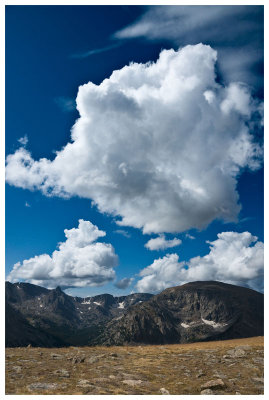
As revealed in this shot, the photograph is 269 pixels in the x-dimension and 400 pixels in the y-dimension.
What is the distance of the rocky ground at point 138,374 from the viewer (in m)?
18.9

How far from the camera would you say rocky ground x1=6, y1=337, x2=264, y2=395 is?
18.9 meters

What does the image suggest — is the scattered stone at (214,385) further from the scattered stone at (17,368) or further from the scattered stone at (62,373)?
the scattered stone at (17,368)

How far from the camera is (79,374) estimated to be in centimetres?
2256

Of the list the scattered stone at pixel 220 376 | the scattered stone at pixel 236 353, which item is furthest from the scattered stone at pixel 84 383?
the scattered stone at pixel 236 353

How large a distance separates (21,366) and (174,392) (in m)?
13.2

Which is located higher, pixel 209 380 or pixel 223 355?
pixel 209 380

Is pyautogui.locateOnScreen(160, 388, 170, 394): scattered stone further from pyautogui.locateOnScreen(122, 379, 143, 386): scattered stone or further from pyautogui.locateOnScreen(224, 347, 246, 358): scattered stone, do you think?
pyautogui.locateOnScreen(224, 347, 246, 358): scattered stone

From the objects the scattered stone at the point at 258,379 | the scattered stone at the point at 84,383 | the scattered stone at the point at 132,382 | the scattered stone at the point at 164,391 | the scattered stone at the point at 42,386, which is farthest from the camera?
the scattered stone at the point at 258,379

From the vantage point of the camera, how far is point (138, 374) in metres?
23.5

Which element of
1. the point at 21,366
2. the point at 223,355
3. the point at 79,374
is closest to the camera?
the point at 79,374

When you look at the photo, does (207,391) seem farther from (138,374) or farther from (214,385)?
(138,374)
